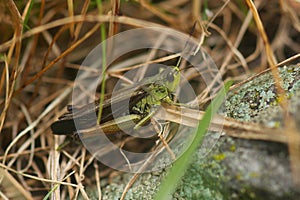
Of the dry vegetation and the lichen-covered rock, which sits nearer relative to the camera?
the lichen-covered rock

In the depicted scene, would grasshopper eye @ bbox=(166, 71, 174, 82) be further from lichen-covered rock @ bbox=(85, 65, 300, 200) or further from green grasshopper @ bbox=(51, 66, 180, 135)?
lichen-covered rock @ bbox=(85, 65, 300, 200)

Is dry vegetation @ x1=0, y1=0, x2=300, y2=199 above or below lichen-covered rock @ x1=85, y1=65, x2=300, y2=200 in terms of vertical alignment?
above

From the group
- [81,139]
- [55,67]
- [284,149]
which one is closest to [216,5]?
[55,67]

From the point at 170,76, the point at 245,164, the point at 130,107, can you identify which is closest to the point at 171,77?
the point at 170,76

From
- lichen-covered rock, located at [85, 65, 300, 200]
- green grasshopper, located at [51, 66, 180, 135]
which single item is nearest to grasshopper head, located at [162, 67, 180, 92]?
green grasshopper, located at [51, 66, 180, 135]

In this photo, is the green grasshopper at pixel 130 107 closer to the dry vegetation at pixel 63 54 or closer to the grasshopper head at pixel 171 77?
the grasshopper head at pixel 171 77

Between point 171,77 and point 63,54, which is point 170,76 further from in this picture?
point 63,54

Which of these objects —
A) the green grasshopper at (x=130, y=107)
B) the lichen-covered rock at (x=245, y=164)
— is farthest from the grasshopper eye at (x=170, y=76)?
the lichen-covered rock at (x=245, y=164)

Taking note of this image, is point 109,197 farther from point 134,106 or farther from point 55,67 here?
point 55,67
